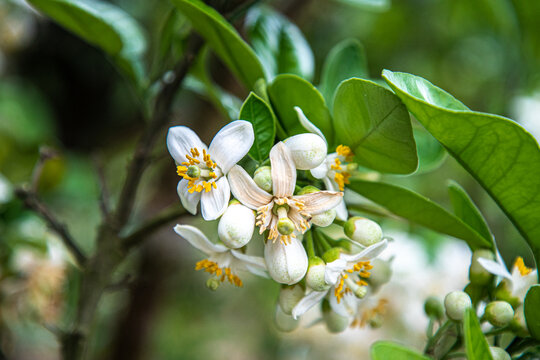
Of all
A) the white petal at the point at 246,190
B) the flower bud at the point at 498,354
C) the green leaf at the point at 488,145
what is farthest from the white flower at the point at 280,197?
the flower bud at the point at 498,354

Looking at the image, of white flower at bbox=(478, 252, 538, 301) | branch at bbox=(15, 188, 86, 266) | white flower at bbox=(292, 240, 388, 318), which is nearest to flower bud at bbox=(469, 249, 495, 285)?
white flower at bbox=(478, 252, 538, 301)

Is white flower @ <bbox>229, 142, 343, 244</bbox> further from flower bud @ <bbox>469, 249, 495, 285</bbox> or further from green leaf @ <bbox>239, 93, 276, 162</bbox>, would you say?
flower bud @ <bbox>469, 249, 495, 285</bbox>

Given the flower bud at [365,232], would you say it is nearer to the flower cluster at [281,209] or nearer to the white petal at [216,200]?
the flower cluster at [281,209]

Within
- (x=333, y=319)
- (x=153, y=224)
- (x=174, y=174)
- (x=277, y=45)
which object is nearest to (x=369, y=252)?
(x=333, y=319)

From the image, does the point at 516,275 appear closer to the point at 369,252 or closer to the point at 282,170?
the point at 369,252

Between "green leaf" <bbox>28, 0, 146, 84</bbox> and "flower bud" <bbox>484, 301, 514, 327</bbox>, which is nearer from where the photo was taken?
"flower bud" <bbox>484, 301, 514, 327</bbox>

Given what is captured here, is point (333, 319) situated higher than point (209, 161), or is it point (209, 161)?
point (209, 161)
